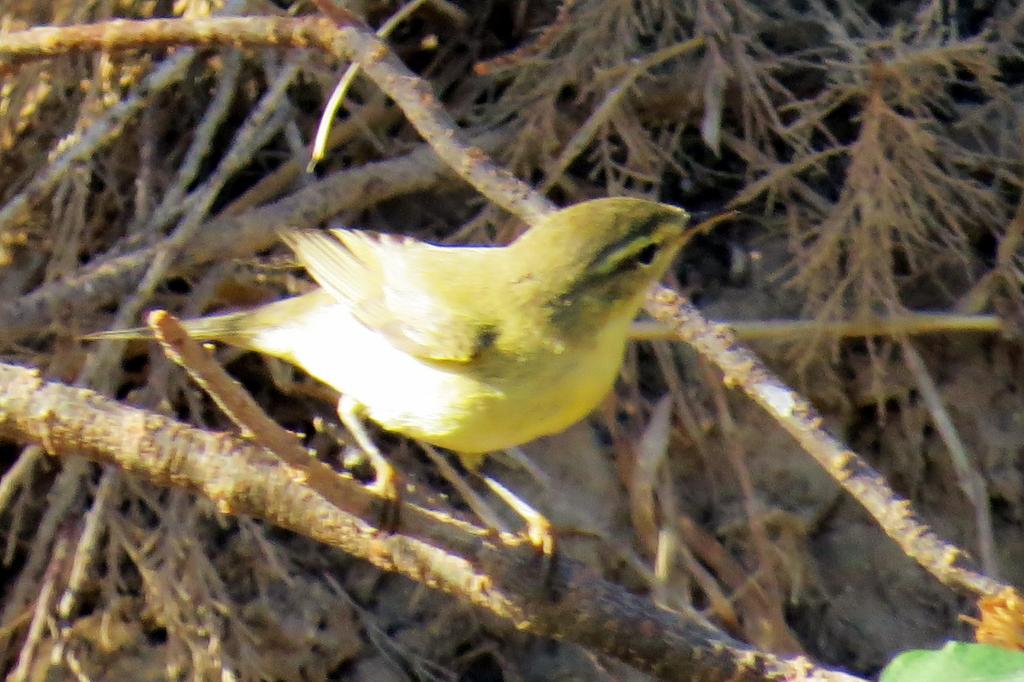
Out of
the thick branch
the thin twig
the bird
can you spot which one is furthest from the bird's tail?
the thin twig

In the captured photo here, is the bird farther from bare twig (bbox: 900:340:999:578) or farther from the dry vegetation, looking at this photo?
bare twig (bbox: 900:340:999:578)

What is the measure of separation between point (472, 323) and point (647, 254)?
1.35 feet

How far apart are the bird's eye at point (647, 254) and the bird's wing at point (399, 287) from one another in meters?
0.36

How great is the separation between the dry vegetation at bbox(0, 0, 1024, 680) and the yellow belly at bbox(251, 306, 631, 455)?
613 millimetres

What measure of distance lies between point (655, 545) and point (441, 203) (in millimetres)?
1257

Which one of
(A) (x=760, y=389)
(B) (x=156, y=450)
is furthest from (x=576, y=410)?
(B) (x=156, y=450)

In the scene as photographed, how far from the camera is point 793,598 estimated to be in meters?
3.70

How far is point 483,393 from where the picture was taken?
271cm

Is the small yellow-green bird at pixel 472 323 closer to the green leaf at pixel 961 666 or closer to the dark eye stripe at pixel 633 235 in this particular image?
the dark eye stripe at pixel 633 235

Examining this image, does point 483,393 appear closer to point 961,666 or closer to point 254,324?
point 254,324

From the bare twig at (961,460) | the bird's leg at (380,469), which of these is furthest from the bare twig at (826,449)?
the bare twig at (961,460)

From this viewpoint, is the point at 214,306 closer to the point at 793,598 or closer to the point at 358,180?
the point at 358,180

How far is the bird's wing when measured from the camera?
2898mm

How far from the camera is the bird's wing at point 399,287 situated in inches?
114
